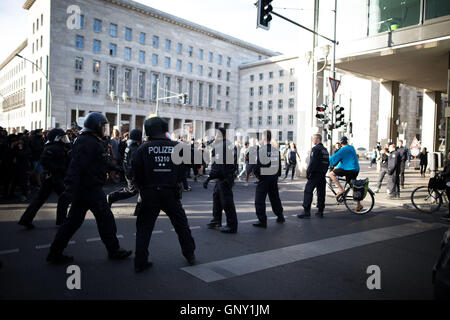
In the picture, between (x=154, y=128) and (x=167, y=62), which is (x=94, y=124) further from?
(x=167, y=62)

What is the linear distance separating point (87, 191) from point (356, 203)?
274 inches

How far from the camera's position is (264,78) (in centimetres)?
7250

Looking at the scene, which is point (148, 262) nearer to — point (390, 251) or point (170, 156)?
point (170, 156)

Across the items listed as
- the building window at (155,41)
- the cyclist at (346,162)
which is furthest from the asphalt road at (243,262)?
the building window at (155,41)

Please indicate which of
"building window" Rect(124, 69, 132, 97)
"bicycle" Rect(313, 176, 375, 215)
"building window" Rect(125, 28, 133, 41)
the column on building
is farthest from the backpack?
"building window" Rect(125, 28, 133, 41)

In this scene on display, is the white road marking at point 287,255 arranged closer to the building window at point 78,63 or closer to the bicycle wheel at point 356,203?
the bicycle wheel at point 356,203

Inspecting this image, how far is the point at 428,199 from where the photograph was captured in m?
9.17

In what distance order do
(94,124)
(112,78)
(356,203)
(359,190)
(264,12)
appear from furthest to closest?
1. (112,78)
2. (264,12)
3. (356,203)
4. (359,190)
5. (94,124)

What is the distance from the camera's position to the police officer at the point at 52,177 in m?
6.12

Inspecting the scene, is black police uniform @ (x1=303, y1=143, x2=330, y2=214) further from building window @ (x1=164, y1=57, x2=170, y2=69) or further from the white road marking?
building window @ (x1=164, y1=57, x2=170, y2=69)

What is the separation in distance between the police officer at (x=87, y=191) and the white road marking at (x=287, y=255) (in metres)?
1.20

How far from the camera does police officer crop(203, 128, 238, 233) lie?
20.6 feet

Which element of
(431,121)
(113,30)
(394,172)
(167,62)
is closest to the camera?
(394,172)

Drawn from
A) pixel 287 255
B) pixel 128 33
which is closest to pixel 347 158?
pixel 287 255
